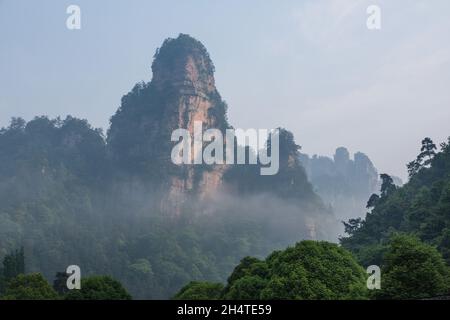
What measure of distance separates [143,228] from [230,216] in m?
29.1

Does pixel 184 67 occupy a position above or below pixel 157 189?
above

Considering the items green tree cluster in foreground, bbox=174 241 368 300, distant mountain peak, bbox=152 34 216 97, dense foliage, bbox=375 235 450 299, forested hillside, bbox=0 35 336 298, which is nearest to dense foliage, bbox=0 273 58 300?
green tree cluster in foreground, bbox=174 241 368 300

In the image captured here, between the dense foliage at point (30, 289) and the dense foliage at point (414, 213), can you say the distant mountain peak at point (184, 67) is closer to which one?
the dense foliage at point (414, 213)

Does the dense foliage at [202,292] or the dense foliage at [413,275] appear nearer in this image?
the dense foliage at [413,275]

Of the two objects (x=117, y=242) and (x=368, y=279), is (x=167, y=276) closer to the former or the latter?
(x=117, y=242)

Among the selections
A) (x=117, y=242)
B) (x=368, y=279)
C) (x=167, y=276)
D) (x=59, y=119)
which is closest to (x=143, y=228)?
(x=117, y=242)

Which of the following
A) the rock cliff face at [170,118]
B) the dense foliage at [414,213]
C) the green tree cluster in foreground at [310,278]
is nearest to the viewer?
the green tree cluster in foreground at [310,278]

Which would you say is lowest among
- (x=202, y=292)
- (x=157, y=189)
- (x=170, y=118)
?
(x=202, y=292)

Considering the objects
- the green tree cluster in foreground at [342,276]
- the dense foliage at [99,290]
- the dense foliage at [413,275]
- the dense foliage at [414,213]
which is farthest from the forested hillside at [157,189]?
the dense foliage at [413,275]

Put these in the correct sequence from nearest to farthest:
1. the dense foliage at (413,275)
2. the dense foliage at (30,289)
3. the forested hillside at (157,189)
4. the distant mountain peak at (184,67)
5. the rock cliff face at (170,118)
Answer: the dense foliage at (413,275) < the dense foliage at (30,289) < the forested hillside at (157,189) < the rock cliff face at (170,118) < the distant mountain peak at (184,67)

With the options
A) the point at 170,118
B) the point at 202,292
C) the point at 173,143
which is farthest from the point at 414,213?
the point at 170,118

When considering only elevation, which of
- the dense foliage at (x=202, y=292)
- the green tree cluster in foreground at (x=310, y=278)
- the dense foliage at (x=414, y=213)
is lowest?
the dense foliage at (x=202, y=292)

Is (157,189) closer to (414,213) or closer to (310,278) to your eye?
(414,213)

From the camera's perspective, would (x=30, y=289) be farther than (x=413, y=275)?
Yes
